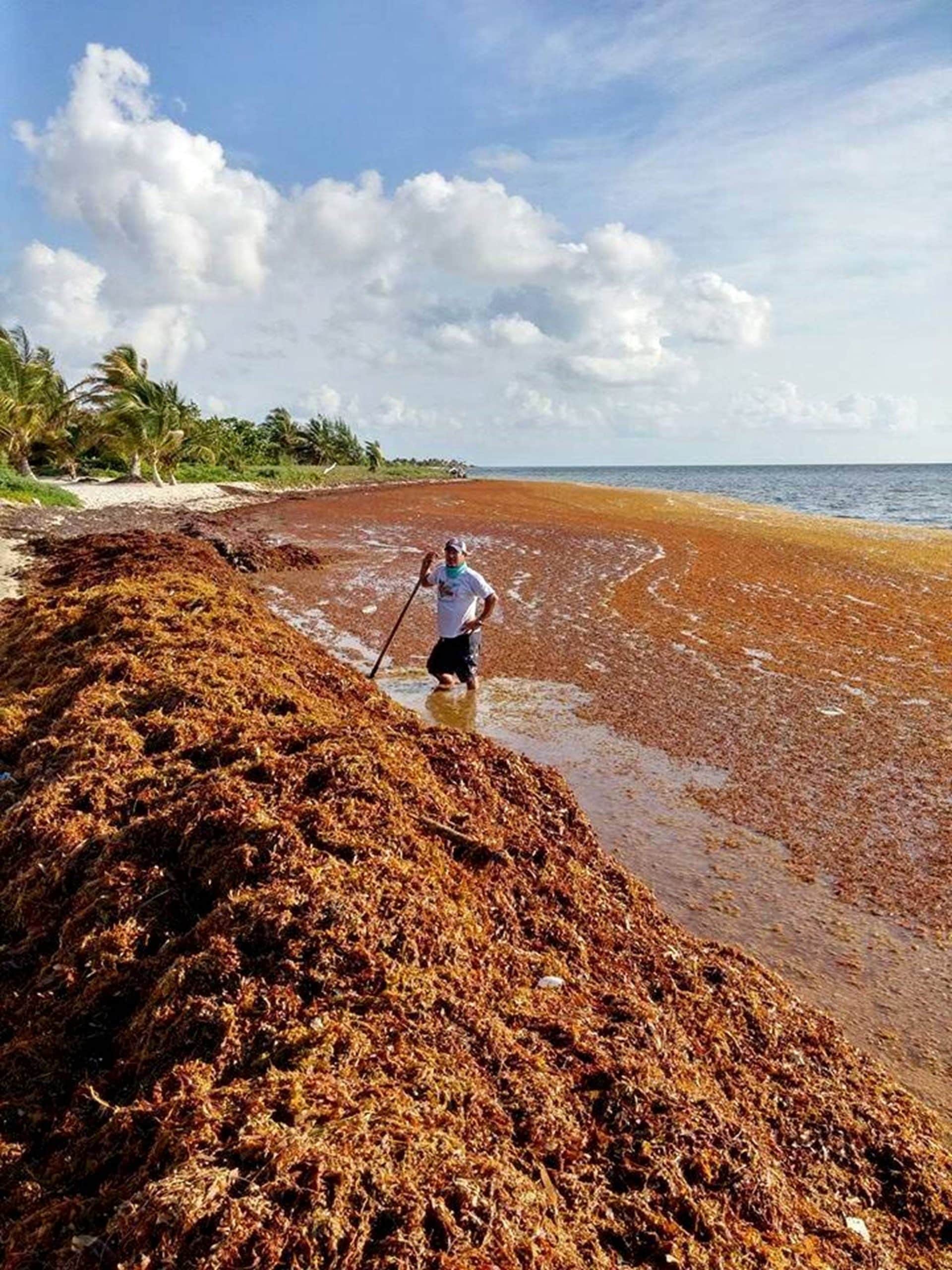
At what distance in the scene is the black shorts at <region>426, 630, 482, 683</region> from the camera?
373 inches

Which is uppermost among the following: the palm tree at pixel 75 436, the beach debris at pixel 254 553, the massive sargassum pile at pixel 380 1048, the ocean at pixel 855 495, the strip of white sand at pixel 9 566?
the palm tree at pixel 75 436

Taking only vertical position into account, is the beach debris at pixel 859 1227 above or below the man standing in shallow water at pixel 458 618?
below

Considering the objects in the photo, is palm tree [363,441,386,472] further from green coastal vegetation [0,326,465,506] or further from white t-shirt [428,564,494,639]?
white t-shirt [428,564,494,639]

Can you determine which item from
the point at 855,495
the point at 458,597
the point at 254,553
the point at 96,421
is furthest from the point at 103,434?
the point at 855,495

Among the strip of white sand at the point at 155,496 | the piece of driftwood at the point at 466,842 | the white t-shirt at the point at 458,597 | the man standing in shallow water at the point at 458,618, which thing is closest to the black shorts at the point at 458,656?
the man standing in shallow water at the point at 458,618

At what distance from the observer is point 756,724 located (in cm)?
879

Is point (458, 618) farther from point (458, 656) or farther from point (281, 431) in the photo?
point (281, 431)

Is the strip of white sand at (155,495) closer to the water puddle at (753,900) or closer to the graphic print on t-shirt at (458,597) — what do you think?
the graphic print on t-shirt at (458,597)

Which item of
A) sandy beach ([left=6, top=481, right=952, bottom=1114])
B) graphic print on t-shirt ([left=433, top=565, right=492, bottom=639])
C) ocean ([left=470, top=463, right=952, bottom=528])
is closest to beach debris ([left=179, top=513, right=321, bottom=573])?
sandy beach ([left=6, top=481, right=952, bottom=1114])

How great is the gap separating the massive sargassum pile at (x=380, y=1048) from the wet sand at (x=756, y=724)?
788 millimetres

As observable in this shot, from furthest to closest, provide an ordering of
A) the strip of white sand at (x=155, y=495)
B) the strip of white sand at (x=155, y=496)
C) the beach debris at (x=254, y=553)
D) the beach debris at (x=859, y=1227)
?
the strip of white sand at (x=155, y=495), the strip of white sand at (x=155, y=496), the beach debris at (x=254, y=553), the beach debris at (x=859, y=1227)

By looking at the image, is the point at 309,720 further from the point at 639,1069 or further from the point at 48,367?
the point at 48,367

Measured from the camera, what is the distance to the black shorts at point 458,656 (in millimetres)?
9484

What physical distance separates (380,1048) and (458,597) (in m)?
6.90
